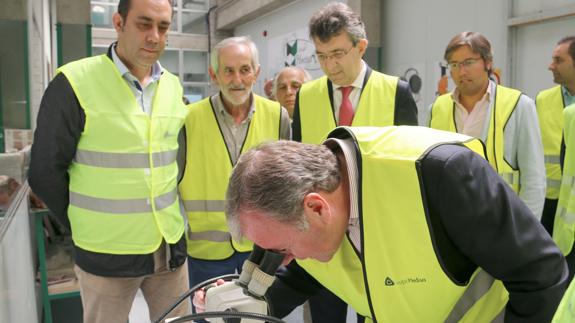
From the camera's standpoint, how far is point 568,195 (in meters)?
1.98

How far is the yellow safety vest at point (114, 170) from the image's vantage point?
169 centimetres

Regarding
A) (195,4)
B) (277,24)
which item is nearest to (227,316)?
(277,24)

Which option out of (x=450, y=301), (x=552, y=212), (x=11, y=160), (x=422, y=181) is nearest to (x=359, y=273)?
(x=450, y=301)

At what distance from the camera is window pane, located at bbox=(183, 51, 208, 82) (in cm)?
1177

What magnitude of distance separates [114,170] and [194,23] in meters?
10.8

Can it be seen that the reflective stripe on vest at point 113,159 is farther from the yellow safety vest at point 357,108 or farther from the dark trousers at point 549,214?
the dark trousers at point 549,214

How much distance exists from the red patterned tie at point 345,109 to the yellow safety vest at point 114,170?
683mm

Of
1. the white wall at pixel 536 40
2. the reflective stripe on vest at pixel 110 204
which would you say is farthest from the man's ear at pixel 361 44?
the white wall at pixel 536 40

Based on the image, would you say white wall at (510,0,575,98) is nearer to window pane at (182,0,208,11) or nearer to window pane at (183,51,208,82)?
window pane at (183,51,208,82)

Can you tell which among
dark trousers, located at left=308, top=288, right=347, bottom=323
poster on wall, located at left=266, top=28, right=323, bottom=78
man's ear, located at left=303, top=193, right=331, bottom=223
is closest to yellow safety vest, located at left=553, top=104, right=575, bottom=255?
dark trousers, located at left=308, top=288, right=347, bottom=323

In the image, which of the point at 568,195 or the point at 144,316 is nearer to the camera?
the point at 568,195

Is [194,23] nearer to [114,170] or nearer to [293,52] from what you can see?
[293,52]

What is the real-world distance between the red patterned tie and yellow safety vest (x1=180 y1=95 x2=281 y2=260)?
1.21ft

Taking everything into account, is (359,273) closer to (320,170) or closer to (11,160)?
A: (320,170)
